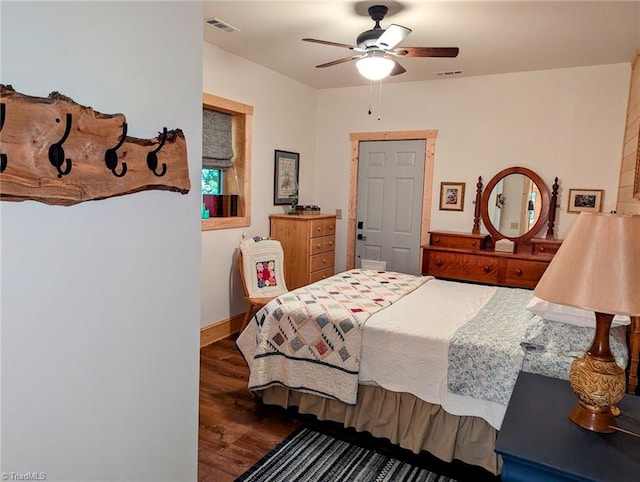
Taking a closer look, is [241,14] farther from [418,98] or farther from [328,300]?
[418,98]

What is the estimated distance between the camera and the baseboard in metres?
4.05

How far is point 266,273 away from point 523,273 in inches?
96.5

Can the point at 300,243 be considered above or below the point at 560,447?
above

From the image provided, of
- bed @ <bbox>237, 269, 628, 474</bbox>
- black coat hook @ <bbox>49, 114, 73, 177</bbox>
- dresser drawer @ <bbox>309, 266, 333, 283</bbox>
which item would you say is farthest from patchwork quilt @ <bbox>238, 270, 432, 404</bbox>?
black coat hook @ <bbox>49, 114, 73, 177</bbox>

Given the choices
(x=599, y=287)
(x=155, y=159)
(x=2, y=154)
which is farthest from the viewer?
(x=599, y=287)

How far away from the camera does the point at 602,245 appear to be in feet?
4.39

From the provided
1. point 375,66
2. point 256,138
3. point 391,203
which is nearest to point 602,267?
point 375,66

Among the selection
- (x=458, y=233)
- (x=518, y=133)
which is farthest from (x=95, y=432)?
(x=518, y=133)

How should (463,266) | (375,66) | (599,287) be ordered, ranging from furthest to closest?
(463,266)
(375,66)
(599,287)

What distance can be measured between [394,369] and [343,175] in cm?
329

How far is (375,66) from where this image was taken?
3.01 meters

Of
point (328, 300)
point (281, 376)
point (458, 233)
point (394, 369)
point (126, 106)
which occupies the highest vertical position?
point (126, 106)

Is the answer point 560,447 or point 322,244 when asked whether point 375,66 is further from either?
point 560,447

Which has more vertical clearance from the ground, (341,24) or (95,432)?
(341,24)
